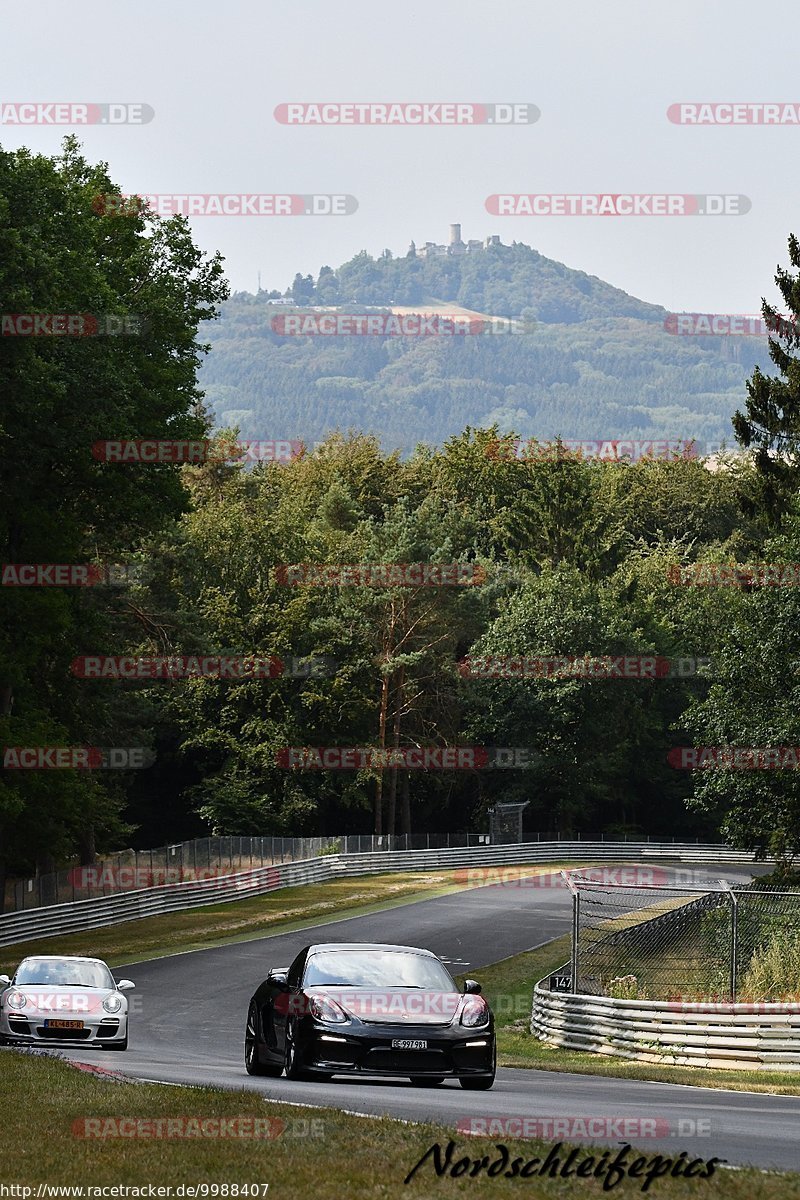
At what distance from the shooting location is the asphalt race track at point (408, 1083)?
12523 millimetres

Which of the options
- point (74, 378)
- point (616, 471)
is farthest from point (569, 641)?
point (74, 378)

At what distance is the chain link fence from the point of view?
2456cm

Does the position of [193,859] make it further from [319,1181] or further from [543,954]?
[319,1181]

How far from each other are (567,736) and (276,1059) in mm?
73211

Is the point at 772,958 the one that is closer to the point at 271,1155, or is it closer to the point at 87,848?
the point at 271,1155

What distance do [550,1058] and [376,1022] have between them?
984cm

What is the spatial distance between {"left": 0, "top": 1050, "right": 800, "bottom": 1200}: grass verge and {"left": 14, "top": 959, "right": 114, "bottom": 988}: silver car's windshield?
374 inches

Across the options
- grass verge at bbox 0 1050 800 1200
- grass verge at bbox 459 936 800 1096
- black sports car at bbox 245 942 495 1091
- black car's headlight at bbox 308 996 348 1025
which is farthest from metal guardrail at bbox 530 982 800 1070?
grass verge at bbox 0 1050 800 1200

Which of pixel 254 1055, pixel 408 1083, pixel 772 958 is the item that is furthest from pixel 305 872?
pixel 408 1083

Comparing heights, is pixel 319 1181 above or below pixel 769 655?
below

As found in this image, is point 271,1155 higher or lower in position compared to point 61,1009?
higher

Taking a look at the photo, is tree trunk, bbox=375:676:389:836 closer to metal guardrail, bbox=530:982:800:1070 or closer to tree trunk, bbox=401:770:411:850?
tree trunk, bbox=401:770:411:850

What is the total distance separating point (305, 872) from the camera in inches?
2534

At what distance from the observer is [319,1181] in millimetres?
9133
